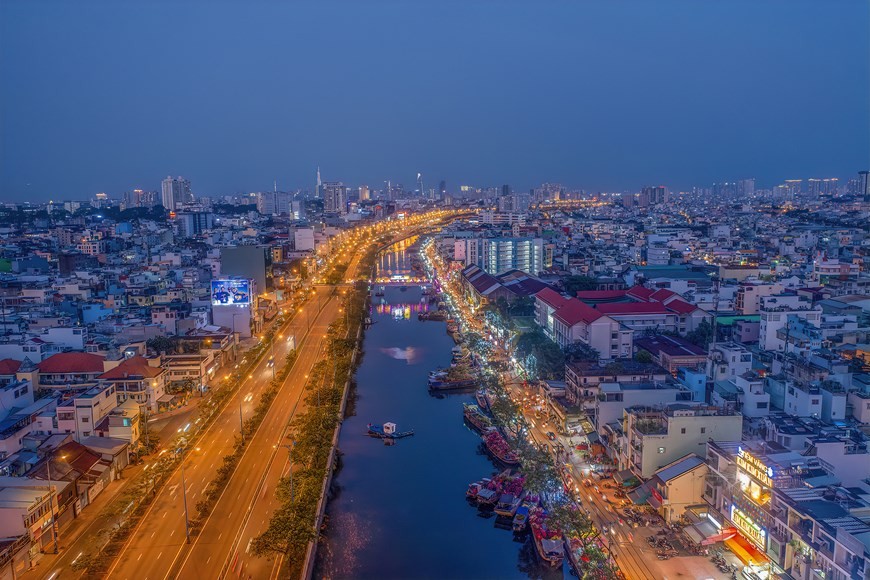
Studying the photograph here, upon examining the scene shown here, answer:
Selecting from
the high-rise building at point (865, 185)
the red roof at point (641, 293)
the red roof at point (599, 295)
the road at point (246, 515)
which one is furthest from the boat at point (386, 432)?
the high-rise building at point (865, 185)

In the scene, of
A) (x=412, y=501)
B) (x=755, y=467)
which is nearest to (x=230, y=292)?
(x=412, y=501)

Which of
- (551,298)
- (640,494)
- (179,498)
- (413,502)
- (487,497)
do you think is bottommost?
(413,502)

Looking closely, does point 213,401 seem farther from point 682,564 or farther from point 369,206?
point 369,206

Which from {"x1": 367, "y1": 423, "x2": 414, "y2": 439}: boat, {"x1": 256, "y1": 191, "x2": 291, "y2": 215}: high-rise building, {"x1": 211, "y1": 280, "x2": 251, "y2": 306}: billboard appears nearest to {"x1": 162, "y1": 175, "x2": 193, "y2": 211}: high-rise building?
{"x1": 256, "y1": 191, "x2": 291, "y2": 215}: high-rise building

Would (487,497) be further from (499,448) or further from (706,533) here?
(706,533)

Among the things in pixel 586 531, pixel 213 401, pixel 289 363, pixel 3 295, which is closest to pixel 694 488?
pixel 586 531

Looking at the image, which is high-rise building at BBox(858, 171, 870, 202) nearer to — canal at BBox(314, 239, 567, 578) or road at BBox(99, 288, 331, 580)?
canal at BBox(314, 239, 567, 578)
